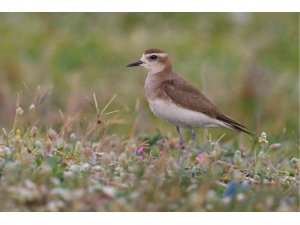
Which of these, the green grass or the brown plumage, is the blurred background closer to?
the green grass

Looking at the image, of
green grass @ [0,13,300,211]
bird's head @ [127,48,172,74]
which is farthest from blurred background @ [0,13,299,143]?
bird's head @ [127,48,172,74]

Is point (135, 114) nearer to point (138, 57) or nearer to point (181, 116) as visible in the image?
point (181, 116)

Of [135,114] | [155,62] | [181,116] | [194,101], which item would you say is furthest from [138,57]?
[181,116]

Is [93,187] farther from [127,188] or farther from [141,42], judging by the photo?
[141,42]

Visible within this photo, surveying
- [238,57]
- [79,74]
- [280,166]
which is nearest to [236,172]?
[280,166]

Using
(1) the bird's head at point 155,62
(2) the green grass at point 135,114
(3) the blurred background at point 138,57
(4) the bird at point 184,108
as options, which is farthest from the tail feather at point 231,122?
(3) the blurred background at point 138,57
